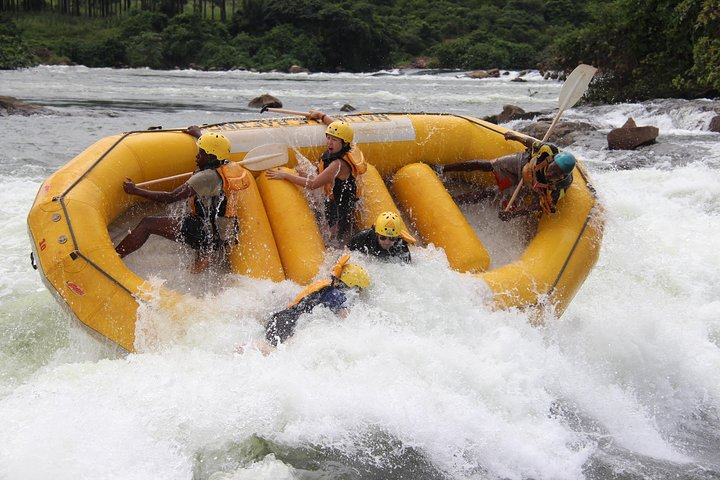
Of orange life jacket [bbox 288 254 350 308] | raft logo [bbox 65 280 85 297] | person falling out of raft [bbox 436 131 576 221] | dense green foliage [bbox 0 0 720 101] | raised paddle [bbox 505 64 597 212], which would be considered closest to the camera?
raft logo [bbox 65 280 85 297]

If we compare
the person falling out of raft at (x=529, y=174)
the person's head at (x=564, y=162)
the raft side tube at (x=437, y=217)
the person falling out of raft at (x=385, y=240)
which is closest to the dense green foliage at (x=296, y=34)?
the person falling out of raft at (x=529, y=174)

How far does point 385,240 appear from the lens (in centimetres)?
452

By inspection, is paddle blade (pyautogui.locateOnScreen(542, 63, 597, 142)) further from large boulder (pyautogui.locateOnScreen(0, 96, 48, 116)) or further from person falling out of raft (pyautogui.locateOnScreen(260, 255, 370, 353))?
large boulder (pyautogui.locateOnScreen(0, 96, 48, 116))

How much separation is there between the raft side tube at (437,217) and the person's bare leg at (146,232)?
1799mm

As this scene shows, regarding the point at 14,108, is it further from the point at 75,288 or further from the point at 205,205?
the point at 75,288

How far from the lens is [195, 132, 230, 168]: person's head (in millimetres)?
4617

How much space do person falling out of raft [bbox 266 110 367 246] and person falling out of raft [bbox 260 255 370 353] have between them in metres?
0.89

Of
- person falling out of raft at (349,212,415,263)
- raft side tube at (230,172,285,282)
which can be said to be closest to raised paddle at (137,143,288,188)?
raft side tube at (230,172,285,282)

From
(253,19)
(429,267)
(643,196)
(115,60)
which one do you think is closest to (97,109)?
(643,196)

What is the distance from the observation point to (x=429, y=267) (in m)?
4.70

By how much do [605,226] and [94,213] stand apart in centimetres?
362

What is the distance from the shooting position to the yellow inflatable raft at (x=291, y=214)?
4160mm

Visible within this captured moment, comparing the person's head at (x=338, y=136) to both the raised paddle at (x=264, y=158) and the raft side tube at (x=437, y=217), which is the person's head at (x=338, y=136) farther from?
the raft side tube at (x=437, y=217)

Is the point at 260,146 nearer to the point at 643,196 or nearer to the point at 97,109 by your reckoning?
the point at 643,196
